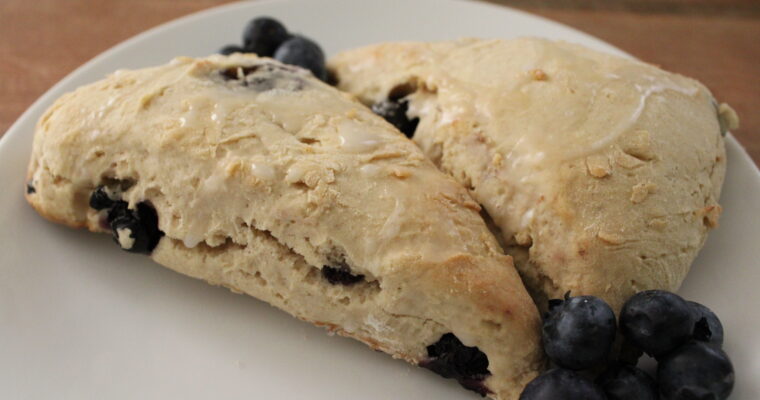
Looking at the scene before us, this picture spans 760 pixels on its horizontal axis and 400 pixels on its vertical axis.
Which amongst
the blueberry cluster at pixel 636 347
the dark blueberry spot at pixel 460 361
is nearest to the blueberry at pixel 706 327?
the blueberry cluster at pixel 636 347

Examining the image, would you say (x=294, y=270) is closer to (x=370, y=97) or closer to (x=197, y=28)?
(x=370, y=97)

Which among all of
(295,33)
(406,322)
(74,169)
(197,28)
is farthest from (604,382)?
(197,28)

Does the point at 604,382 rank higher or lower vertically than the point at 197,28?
lower

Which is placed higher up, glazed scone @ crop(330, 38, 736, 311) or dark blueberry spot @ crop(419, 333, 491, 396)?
glazed scone @ crop(330, 38, 736, 311)

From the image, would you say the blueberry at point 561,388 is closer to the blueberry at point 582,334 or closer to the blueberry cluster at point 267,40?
the blueberry at point 582,334

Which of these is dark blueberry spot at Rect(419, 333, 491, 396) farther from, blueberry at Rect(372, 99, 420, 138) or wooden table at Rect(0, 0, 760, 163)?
wooden table at Rect(0, 0, 760, 163)

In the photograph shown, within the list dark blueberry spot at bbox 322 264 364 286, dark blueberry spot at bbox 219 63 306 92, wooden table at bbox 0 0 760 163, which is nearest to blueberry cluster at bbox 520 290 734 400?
dark blueberry spot at bbox 322 264 364 286
